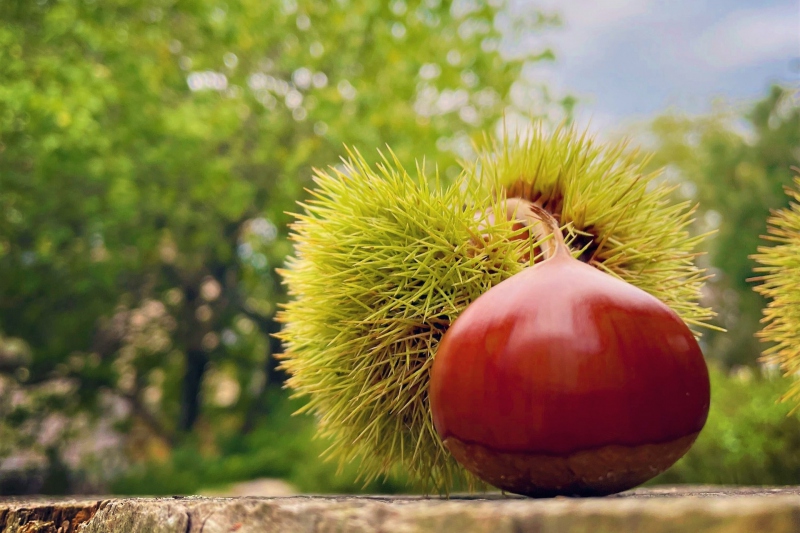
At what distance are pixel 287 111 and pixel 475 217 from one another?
7.00 meters

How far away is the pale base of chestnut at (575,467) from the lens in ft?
3.13

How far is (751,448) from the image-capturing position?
3.79 meters

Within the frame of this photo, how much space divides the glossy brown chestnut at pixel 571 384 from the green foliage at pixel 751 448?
9.73ft

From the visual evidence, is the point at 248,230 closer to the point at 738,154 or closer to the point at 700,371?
the point at 738,154

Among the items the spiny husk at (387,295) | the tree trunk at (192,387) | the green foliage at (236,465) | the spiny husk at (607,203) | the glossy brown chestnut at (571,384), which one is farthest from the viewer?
the tree trunk at (192,387)

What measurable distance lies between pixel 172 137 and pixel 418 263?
19.9 feet

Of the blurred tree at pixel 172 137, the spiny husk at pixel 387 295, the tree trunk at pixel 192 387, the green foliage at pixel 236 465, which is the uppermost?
the blurred tree at pixel 172 137

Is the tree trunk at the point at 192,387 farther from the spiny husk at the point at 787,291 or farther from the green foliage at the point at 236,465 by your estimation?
the spiny husk at the point at 787,291

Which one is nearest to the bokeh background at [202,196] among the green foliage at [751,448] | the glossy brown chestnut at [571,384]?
the green foliage at [751,448]

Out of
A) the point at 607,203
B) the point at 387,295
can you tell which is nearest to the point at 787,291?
the point at 607,203

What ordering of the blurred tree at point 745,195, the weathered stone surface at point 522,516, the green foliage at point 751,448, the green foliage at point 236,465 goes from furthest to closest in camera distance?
the blurred tree at point 745,195
the green foliage at point 236,465
the green foliage at point 751,448
the weathered stone surface at point 522,516

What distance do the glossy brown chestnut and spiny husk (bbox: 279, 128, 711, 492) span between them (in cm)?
21

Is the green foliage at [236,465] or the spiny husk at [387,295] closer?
the spiny husk at [387,295]

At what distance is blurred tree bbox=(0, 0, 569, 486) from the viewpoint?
15.2 ft
